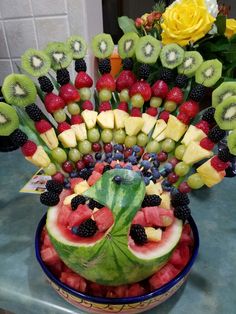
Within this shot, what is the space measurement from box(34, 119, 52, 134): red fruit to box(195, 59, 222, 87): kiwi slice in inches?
11.3

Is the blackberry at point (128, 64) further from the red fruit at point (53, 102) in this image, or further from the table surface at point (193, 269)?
the table surface at point (193, 269)

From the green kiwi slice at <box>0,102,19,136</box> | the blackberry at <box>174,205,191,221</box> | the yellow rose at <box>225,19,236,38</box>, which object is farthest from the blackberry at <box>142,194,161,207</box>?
the yellow rose at <box>225,19,236,38</box>

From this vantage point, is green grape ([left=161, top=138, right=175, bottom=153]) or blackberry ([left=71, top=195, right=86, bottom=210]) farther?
green grape ([left=161, top=138, right=175, bottom=153])

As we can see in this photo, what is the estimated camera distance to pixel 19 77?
0.48m

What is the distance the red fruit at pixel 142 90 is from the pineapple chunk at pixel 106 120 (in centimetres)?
6

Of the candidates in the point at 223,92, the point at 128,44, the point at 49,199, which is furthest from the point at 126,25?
the point at 49,199

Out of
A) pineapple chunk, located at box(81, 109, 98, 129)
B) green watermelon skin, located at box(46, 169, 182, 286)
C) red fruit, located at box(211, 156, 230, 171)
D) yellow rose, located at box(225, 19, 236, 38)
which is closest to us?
green watermelon skin, located at box(46, 169, 182, 286)

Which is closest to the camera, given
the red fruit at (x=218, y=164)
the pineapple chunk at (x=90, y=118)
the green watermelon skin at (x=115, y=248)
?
the green watermelon skin at (x=115, y=248)

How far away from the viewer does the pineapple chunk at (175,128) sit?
55cm

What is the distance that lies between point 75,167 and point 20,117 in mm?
137

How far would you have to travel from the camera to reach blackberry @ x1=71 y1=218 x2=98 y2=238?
0.41m

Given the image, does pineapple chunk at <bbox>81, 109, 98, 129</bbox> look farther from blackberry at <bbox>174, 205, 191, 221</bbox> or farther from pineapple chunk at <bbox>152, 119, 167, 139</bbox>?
blackberry at <bbox>174, 205, 191, 221</bbox>

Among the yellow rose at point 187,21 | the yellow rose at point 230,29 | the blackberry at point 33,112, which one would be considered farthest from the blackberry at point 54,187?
the yellow rose at point 230,29

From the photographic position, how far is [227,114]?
441mm
